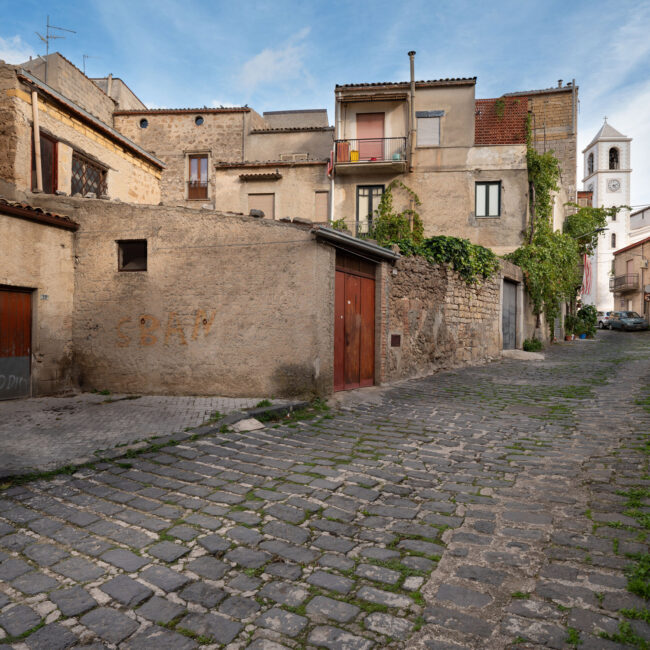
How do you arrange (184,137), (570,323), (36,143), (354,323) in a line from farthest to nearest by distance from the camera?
(570,323)
(184,137)
(354,323)
(36,143)

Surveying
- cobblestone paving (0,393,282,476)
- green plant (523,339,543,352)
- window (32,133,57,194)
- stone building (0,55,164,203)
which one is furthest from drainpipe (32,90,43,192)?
green plant (523,339,543,352)

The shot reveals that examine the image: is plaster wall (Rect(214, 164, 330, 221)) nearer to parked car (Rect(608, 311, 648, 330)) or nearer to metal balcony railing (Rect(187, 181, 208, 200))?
metal balcony railing (Rect(187, 181, 208, 200))

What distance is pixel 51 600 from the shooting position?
228cm

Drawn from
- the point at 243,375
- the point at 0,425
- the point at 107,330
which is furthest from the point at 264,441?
the point at 107,330

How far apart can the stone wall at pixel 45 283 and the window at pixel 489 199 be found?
51.4ft

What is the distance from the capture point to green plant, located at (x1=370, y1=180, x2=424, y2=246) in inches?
734

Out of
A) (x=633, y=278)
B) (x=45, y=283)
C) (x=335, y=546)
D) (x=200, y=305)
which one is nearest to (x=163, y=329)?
(x=200, y=305)

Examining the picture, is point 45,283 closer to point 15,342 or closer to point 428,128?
point 15,342

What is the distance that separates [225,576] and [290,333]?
5.11 meters

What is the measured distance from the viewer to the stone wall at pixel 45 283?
736 cm

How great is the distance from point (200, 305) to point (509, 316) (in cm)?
1208

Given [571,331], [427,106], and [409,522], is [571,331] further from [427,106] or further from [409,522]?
[409,522]

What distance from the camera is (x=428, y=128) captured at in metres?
19.6

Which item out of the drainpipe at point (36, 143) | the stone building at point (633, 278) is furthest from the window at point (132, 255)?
the stone building at point (633, 278)
